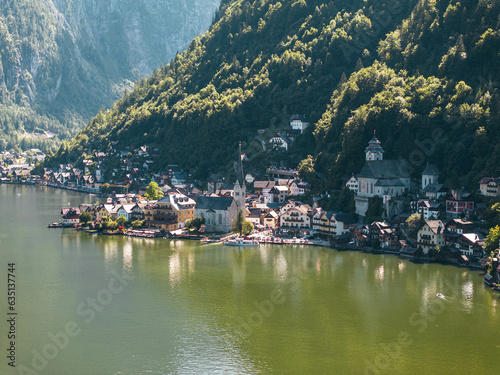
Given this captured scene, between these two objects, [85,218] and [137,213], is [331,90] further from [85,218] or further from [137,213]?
[85,218]

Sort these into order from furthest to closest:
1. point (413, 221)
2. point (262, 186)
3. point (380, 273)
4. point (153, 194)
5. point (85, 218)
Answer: point (153, 194), point (262, 186), point (85, 218), point (413, 221), point (380, 273)

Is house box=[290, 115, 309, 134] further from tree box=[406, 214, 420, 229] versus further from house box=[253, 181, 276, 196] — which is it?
tree box=[406, 214, 420, 229]

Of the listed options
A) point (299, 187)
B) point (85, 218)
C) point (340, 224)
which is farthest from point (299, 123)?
point (85, 218)

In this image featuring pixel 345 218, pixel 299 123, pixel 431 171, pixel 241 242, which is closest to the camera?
pixel 241 242

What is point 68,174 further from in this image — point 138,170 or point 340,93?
point 340,93

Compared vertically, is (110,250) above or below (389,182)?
below

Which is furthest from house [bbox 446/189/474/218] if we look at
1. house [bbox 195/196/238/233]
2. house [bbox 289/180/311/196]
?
house [bbox 289/180/311/196]
